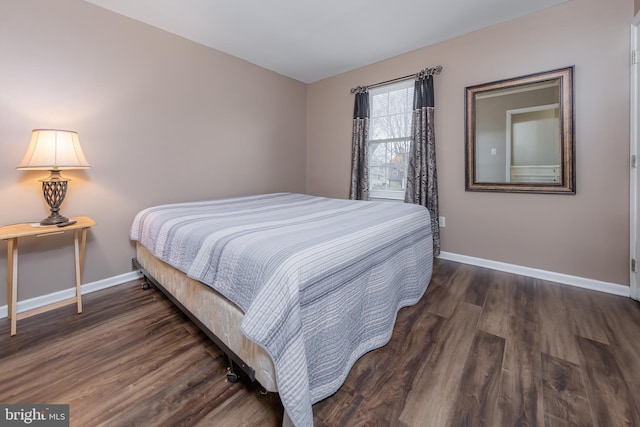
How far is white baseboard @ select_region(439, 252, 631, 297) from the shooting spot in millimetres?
2188

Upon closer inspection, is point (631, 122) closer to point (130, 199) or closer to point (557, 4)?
point (557, 4)

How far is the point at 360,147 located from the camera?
361 cm

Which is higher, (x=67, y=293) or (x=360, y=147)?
(x=360, y=147)

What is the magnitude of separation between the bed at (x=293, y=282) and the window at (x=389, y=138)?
4.79 feet

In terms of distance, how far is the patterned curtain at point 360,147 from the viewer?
11.7 feet

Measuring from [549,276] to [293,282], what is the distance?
2.71 metres

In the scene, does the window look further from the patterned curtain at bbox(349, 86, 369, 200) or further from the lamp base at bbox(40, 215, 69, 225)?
the lamp base at bbox(40, 215, 69, 225)

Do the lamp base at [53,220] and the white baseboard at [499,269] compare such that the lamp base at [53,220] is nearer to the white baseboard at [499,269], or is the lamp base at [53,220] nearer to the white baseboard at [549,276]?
the white baseboard at [499,269]

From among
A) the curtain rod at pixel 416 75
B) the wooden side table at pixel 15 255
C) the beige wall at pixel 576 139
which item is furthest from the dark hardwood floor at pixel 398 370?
the curtain rod at pixel 416 75

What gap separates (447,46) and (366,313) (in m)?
3.03

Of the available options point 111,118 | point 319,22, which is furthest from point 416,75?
point 111,118

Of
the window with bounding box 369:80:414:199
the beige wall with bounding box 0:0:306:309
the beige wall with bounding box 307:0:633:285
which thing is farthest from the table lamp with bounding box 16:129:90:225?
Result: the beige wall with bounding box 307:0:633:285

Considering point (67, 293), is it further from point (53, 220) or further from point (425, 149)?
point (425, 149)

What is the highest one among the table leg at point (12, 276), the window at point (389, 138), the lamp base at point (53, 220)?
the window at point (389, 138)
